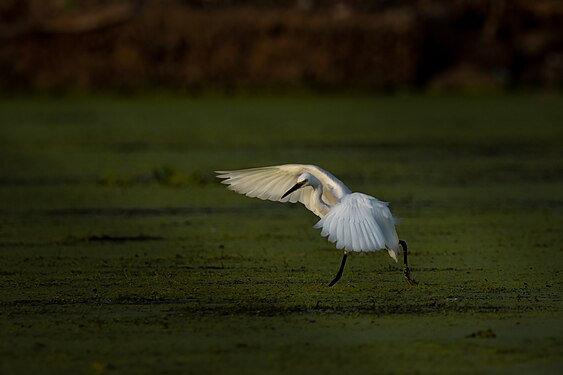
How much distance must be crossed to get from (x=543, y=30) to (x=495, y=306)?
2127 cm

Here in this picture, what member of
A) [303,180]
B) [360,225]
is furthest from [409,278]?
[303,180]

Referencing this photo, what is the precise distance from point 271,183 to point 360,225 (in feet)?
3.74

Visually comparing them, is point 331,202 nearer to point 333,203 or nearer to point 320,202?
point 333,203

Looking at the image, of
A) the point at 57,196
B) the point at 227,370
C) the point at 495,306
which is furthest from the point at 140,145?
the point at 227,370

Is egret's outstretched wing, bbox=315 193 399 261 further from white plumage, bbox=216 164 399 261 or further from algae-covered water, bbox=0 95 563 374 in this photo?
algae-covered water, bbox=0 95 563 374

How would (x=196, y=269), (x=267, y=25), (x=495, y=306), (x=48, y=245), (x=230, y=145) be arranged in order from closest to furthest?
(x=495, y=306) → (x=196, y=269) → (x=48, y=245) → (x=230, y=145) → (x=267, y=25)

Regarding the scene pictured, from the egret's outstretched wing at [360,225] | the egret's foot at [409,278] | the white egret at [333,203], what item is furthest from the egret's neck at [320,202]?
the egret's foot at [409,278]

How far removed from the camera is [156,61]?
27328mm

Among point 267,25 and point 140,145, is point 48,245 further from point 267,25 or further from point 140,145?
point 267,25

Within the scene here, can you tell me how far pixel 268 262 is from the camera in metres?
7.95

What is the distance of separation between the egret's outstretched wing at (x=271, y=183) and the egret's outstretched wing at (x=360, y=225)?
23.6 inches

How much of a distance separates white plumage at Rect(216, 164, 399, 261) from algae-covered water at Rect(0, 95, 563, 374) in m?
0.27

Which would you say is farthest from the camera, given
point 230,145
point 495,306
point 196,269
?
point 230,145

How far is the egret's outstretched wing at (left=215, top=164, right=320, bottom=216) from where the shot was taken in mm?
7715
